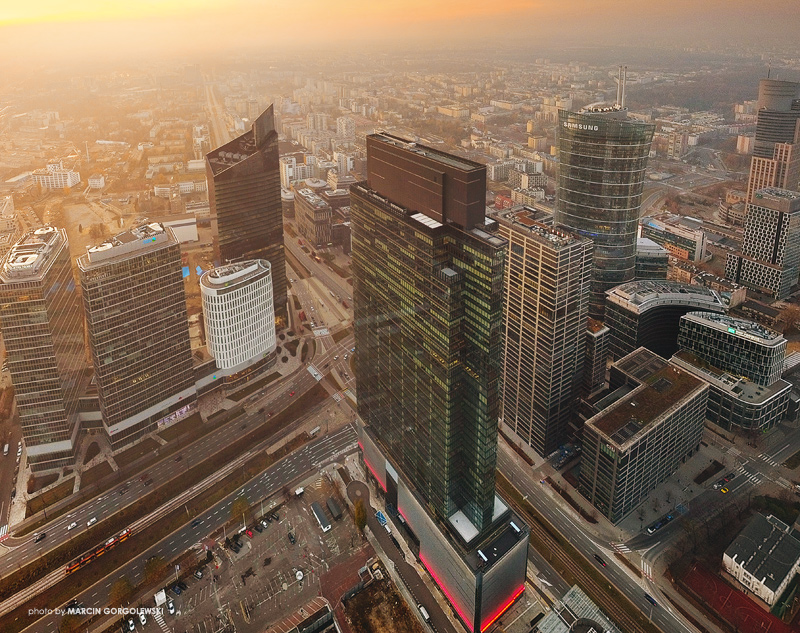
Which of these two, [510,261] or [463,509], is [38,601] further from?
[510,261]

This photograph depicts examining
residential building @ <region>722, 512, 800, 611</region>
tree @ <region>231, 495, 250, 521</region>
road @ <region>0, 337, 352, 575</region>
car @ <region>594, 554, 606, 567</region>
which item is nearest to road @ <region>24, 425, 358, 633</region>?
tree @ <region>231, 495, 250, 521</region>

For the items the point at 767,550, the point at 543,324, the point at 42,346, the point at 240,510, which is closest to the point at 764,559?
the point at 767,550

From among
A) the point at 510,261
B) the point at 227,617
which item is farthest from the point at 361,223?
the point at 227,617

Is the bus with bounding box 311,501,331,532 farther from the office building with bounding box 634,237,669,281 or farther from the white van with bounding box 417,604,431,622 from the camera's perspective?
the office building with bounding box 634,237,669,281

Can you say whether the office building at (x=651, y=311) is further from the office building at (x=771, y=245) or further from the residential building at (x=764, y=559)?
the office building at (x=771, y=245)

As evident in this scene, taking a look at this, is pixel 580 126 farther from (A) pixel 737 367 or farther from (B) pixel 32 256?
(B) pixel 32 256

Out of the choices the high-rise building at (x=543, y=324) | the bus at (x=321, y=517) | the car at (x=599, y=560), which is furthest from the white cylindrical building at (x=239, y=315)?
the car at (x=599, y=560)
